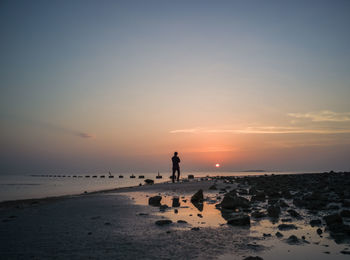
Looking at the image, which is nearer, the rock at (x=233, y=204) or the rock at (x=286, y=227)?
the rock at (x=286, y=227)

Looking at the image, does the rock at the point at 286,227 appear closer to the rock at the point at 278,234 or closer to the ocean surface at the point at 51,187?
the rock at the point at 278,234

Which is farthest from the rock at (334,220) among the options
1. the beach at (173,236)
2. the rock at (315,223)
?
the rock at (315,223)

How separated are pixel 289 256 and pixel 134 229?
13.2 feet

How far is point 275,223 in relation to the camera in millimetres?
7953

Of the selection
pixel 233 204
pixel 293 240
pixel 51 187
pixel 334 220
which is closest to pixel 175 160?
pixel 233 204

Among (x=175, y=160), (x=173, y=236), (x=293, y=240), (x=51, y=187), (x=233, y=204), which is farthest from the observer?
(x=51, y=187)

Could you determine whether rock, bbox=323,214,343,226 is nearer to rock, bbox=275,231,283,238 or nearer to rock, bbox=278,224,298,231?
rock, bbox=278,224,298,231

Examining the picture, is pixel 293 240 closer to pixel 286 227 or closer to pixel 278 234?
pixel 278 234

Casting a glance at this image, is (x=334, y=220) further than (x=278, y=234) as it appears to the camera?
Yes

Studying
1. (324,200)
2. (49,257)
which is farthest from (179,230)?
(324,200)

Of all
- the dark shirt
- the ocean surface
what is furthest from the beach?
the dark shirt

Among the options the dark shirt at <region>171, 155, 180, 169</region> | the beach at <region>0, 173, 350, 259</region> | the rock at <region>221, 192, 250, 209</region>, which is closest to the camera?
the beach at <region>0, 173, 350, 259</region>

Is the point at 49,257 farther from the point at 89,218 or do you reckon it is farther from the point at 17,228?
the point at 89,218

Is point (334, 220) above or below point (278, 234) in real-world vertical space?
above
